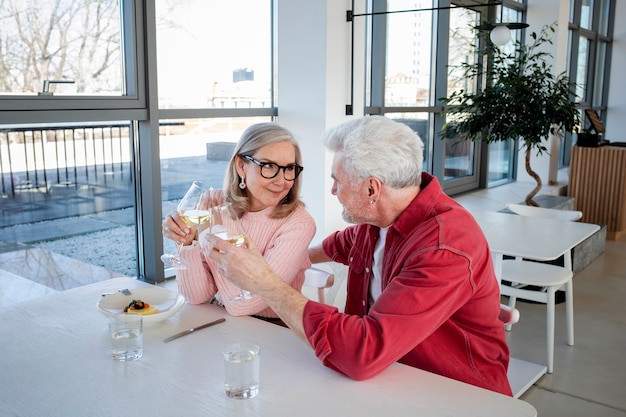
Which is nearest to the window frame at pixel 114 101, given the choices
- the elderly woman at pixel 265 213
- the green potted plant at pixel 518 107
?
the elderly woman at pixel 265 213

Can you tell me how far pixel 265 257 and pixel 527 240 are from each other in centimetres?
178

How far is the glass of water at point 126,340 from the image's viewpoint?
153 centimetres

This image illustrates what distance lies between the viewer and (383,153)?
165cm

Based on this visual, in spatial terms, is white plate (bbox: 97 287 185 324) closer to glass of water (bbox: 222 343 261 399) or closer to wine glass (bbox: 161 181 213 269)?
wine glass (bbox: 161 181 213 269)

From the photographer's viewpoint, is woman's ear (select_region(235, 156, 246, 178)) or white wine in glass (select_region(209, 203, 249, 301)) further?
woman's ear (select_region(235, 156, 246, 178))

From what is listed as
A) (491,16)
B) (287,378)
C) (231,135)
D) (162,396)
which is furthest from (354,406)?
(491,16)

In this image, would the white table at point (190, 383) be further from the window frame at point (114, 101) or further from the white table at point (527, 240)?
the white table at point (527, 240)

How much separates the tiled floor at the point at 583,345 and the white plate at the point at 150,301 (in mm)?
1289

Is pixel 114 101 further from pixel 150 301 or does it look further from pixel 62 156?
pixel 150 301

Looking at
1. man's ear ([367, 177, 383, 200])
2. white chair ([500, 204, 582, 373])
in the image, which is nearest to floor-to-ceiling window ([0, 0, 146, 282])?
man's ear ([367, 177, 383, 200])

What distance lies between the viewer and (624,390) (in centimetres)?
300

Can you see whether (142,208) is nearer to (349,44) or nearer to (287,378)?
(349,44)

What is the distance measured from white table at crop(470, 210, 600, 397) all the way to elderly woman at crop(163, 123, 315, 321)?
4.38 ft

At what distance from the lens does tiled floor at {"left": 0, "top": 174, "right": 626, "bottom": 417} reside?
2.88m
